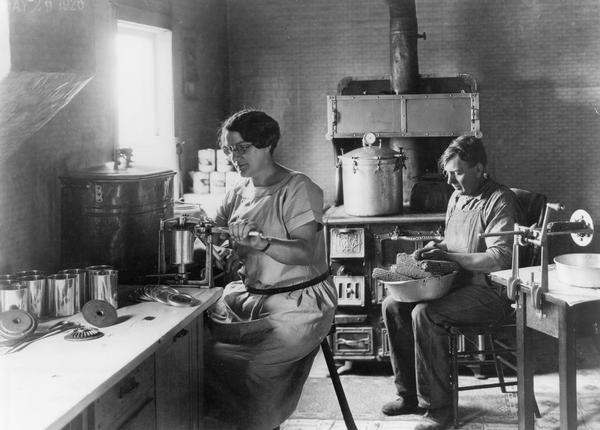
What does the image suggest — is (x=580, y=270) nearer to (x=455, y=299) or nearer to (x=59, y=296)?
(x=455, y=299)

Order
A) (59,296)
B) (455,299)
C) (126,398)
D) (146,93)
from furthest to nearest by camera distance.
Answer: (146,93)
(455,299)
(59,296)
(126,398)

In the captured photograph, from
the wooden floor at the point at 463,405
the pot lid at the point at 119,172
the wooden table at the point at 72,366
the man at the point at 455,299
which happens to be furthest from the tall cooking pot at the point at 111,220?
the man at the point at 455,299

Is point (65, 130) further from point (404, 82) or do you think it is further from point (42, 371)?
point (404, 82)

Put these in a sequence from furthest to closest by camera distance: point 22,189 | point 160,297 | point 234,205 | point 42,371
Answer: point 234,205, point 22,189, point 160,297, point 42,371

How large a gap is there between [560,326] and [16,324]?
106 inches

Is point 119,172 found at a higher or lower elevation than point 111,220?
higher

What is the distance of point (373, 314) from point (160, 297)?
2932 mm

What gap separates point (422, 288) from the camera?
480 cm

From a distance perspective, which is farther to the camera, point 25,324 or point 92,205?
point 92,205

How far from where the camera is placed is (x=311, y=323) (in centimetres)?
371

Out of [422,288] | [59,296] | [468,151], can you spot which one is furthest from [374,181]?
[59,296]

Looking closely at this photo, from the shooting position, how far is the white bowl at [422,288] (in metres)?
4.78

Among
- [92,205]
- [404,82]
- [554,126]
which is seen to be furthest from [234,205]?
[554,126]

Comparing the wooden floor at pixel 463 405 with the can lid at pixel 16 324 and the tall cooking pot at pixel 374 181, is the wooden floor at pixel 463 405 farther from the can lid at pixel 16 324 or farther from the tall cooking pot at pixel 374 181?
the can lid at pixel 16 324
